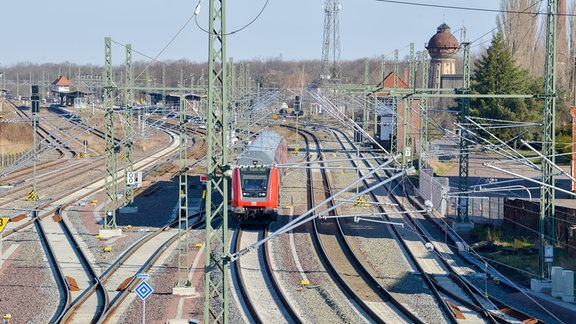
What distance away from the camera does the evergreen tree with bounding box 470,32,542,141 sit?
47.1 metres

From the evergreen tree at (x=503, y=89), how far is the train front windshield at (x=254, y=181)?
2500 cm

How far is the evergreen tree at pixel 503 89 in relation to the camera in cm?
4706

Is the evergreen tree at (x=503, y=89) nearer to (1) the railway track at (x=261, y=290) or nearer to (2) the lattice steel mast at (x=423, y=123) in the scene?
(2) the lattice steel mast at (x=423, y=123)

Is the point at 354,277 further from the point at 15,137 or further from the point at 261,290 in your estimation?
the point at 15,137

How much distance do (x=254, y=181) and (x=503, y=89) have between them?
2864 cm

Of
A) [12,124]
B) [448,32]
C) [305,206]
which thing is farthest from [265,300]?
[448,32]

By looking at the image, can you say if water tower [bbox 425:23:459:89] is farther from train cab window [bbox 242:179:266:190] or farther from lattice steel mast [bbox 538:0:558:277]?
lattice steel mast [bbox 538:0:558:277]

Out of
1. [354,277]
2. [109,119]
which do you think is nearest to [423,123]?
[109,119]

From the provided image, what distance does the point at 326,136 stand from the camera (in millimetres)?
62531

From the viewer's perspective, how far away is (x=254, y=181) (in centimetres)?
2478

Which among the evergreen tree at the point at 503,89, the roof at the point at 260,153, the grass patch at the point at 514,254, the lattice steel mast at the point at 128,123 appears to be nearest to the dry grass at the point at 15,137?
the lattice steel mast at the point at 128,123

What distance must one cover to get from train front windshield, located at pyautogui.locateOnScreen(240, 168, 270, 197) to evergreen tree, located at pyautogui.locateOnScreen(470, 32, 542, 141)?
25.0 meters

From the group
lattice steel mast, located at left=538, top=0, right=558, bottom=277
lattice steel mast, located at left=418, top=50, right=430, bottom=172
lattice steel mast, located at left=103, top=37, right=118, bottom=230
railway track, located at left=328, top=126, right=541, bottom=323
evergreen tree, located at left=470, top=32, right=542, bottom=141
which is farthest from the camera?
evergreen tree, located at left=470, top=32, right=542, bottom=141

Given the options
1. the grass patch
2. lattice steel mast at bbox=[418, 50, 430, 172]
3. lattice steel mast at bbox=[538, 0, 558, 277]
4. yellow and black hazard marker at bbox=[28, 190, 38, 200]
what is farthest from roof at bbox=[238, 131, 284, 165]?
yellow and black hazard marker at bbox=[28, 190, 38, 200]
